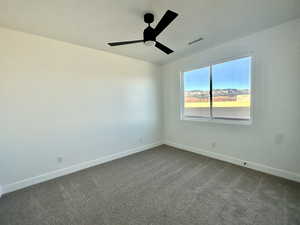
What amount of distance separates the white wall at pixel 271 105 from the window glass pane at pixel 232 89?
184 mm

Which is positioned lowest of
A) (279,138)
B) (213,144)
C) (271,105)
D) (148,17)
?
(213,144)

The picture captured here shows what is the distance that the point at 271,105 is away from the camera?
2502 millimetres

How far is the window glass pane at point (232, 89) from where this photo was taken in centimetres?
287

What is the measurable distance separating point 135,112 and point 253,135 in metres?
2.76

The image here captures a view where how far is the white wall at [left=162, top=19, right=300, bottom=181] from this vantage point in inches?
89.9

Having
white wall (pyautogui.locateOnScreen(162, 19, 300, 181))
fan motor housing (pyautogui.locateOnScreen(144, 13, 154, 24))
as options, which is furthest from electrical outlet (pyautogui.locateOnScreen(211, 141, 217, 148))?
fan motor housing (pyautogui.locateOnScreen(144, 13, 154, 24))

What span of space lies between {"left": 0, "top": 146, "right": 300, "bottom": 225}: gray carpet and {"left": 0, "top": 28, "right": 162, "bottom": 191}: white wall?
1.66 feet

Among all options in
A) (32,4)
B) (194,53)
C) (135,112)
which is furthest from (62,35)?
(194,53)

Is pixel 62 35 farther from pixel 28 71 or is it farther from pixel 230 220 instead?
pixel 230 220

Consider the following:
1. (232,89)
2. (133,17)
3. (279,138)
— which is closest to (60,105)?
(133,17)

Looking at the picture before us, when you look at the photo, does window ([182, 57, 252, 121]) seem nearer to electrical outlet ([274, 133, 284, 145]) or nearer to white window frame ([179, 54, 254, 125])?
white window frame ([179, 54, 254, 125])

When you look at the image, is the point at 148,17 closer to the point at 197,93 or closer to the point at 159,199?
the point at 197,93

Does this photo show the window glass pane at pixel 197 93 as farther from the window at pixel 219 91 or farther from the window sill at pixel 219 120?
the window sill at pixel 219 120

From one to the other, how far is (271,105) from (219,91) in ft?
3.47
